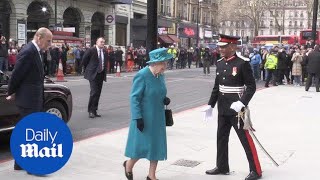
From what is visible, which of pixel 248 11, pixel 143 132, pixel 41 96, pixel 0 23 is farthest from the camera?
pixel 248 11

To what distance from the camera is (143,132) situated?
573 cm

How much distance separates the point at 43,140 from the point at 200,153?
2.88 metres

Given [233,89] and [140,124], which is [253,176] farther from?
[140,124]

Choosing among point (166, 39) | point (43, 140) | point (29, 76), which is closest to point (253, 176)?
point (43, 140)

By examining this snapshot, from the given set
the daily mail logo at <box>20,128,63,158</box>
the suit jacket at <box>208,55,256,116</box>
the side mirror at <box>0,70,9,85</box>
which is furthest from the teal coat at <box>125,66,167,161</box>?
the side mirror at <box>0,70,9,85</box>

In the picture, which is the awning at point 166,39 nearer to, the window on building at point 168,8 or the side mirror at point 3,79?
the window on building at point 168,8

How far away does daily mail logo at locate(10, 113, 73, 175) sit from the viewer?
19.0ft

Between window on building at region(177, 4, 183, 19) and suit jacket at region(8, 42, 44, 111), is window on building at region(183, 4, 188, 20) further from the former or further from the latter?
suit jacket at region(8, 42, 44, 111)

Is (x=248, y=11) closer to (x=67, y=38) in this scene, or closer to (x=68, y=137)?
(x=67, y=38)

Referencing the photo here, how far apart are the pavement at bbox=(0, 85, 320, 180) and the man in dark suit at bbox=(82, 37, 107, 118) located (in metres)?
1.87

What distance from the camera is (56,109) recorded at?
897cm

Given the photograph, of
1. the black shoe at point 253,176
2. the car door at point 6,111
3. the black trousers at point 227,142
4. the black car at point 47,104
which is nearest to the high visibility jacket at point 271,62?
the black car at point 47,104

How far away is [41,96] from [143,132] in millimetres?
1606

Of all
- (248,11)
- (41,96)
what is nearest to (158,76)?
(41,96)
